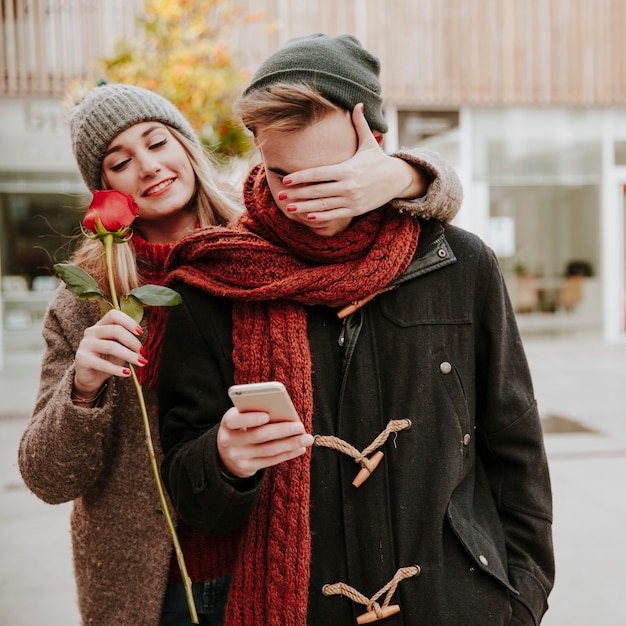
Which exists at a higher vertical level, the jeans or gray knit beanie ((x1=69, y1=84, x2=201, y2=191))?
gray knit beanie ((x1=69, y1=84, x2=201, y2=191))

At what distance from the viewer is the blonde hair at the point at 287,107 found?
4.24 feet

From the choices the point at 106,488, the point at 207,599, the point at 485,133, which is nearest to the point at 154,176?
the point at 106,488

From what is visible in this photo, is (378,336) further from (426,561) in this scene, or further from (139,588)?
(139,588)

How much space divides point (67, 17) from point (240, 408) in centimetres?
978

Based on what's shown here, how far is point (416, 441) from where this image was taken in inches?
54.6

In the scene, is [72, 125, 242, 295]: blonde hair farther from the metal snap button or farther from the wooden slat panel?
the wooden slat panel

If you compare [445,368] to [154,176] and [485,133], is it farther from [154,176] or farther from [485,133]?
[485,133]

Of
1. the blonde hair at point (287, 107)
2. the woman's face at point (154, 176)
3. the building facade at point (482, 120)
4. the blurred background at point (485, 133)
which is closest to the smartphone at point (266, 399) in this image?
the blonde hair at point (287, 107)

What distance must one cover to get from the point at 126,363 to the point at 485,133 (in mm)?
10369

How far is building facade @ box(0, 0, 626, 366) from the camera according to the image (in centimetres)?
959

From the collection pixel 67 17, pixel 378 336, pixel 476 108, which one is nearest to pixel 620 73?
pixel 476 108

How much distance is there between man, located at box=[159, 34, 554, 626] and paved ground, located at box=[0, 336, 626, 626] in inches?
45.2

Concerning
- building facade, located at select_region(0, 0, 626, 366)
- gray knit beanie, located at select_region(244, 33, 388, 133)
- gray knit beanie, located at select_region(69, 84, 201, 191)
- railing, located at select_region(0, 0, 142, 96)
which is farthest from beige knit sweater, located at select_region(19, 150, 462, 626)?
railing, located at select_region(0, 0, 142, 96)

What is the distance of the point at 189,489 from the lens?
133 centimetres
